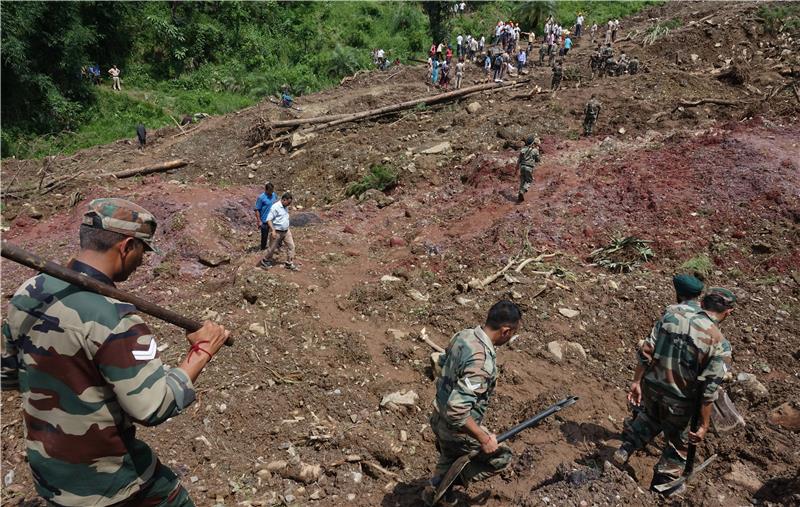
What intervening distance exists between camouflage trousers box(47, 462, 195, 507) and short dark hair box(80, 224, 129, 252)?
3.49 feet

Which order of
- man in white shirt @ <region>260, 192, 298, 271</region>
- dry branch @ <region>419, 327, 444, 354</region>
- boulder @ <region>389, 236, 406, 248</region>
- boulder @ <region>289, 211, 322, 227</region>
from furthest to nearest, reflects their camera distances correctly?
boulder @ <region>289, 211, 322, 227</region> < boulder @ <region>389, 236, 406, 248</region> < man in white shirt @ <region>260, 192, 298, 271</region> < dry branch @ <region>419, 327, 444, 354</region>

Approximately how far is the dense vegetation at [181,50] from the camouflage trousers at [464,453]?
19.6 m

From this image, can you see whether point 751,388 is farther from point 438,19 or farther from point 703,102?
point 438,19

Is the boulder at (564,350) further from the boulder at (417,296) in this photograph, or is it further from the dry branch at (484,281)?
the boulder at (417,296)

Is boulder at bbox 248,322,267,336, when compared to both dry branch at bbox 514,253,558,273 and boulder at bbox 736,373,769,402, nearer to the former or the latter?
dry branch at bbox 514,253,558,273

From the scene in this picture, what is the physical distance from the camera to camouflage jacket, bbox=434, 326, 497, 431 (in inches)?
115

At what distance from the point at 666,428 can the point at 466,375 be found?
193 cm

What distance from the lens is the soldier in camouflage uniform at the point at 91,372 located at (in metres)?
1.97

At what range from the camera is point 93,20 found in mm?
22219

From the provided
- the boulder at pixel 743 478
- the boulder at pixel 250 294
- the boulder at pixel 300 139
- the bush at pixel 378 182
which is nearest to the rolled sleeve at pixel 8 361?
the boulder at pixel 250 294

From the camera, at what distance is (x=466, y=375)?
9.66 ft

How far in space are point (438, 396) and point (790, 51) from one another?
20446 millimetres

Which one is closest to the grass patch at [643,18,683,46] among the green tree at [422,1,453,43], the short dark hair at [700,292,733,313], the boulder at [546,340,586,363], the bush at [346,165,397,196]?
the green tree at [422,1,453,43]

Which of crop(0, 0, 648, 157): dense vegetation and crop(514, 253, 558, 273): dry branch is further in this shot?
crop(0, 0, 648, 157): dense vegetation
